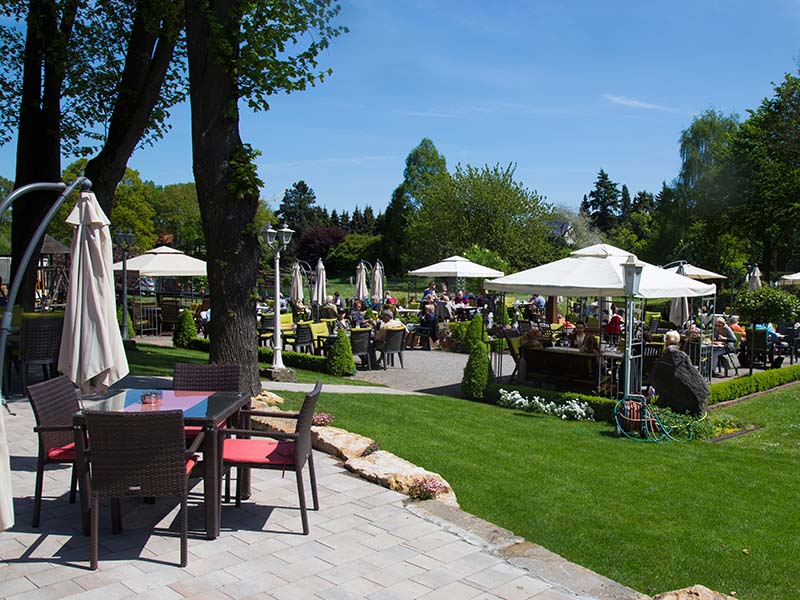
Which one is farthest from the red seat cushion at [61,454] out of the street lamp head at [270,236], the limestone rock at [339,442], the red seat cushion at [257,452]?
the street lamp head at [270,236]

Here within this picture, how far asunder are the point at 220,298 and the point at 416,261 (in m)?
38.0

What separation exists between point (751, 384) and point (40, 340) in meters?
12.1

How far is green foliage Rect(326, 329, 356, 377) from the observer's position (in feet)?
46.6

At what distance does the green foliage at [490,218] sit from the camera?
40.2 m

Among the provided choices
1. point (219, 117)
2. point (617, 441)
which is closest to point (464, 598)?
point (617, 441)

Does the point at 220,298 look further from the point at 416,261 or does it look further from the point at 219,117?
the point at 416,261

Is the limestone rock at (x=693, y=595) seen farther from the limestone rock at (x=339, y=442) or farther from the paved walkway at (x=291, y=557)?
the limestone rock at (x=339, y=442)

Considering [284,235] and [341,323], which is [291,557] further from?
[341,323]

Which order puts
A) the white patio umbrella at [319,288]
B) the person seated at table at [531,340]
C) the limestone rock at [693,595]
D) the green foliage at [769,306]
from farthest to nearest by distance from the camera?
1. the white patio umbrella at [319,288]
2. the green foliage at [769,306]
3. the person seated at table at [531,340]
4. the limestone rock at [693,595]

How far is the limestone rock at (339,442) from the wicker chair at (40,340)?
4509mm

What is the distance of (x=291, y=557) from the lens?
425 cm

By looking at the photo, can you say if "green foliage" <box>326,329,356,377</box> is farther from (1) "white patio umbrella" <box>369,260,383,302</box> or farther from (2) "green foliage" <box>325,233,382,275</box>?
(2) "green foliage" <box>325,233,382,275</box>

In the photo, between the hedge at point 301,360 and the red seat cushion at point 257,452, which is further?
the hedge at point 301,360

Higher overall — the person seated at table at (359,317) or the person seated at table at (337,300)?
the person seated at table at (337,300)
